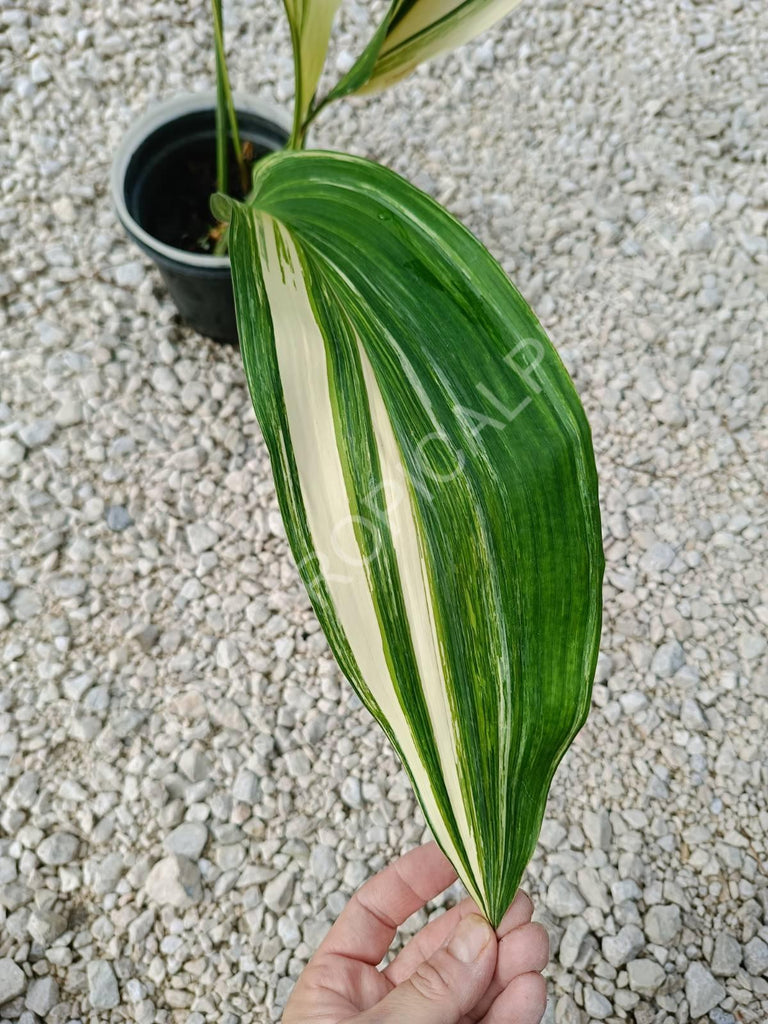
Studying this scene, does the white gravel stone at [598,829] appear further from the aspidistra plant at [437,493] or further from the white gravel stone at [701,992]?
the aspidistra plant at [437,493]

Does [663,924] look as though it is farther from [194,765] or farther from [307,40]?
[307,40]

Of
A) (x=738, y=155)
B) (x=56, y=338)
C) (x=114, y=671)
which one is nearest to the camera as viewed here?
(x=114, y=671)

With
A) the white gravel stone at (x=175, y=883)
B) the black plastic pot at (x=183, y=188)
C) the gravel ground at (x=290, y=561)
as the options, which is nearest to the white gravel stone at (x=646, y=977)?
the gravel ground at (x=290, y=561)

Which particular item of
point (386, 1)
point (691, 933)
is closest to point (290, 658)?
point (691, 933)

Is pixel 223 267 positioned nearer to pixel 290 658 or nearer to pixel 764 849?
pixel 290 658

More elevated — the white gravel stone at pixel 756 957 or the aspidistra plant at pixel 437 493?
the aspidistra plant at pixel 437 493

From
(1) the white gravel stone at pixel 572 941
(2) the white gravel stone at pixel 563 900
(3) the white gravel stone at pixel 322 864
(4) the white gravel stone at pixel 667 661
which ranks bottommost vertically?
(1) the white gravel stone at pixel 572 941
